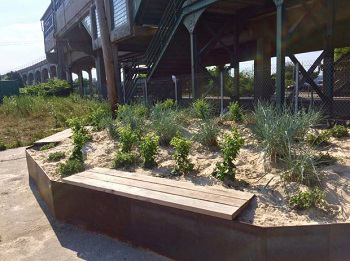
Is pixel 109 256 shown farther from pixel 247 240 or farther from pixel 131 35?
pixel 131 35

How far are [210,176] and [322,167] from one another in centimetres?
134

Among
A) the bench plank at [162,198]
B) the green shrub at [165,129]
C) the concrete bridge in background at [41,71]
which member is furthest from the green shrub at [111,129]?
the concrete bridge in background at [41,71]

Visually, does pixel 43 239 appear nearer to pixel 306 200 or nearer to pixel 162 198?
pixel 162 198

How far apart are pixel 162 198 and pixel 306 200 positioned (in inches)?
55.1

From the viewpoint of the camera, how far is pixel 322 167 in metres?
3.58

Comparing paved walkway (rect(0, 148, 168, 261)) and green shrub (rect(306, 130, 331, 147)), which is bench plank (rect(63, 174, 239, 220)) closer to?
paved walkway (rect(0, 148, 168, 261))

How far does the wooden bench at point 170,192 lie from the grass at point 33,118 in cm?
525

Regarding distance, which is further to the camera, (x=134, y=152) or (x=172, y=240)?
(x=134, y=152)

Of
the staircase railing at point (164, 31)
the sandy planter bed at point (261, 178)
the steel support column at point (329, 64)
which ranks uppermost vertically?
the staircase railing at point (164, 31)

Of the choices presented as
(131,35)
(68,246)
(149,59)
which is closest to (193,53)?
(149,59)

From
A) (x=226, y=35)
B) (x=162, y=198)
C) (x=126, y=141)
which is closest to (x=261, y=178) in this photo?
(x=162, y=198)

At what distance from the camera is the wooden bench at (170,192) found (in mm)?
2785

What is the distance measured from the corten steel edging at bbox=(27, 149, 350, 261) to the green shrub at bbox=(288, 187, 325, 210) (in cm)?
33

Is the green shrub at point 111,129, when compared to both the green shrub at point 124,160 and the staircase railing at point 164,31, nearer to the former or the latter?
the green shrub at point 124,160
